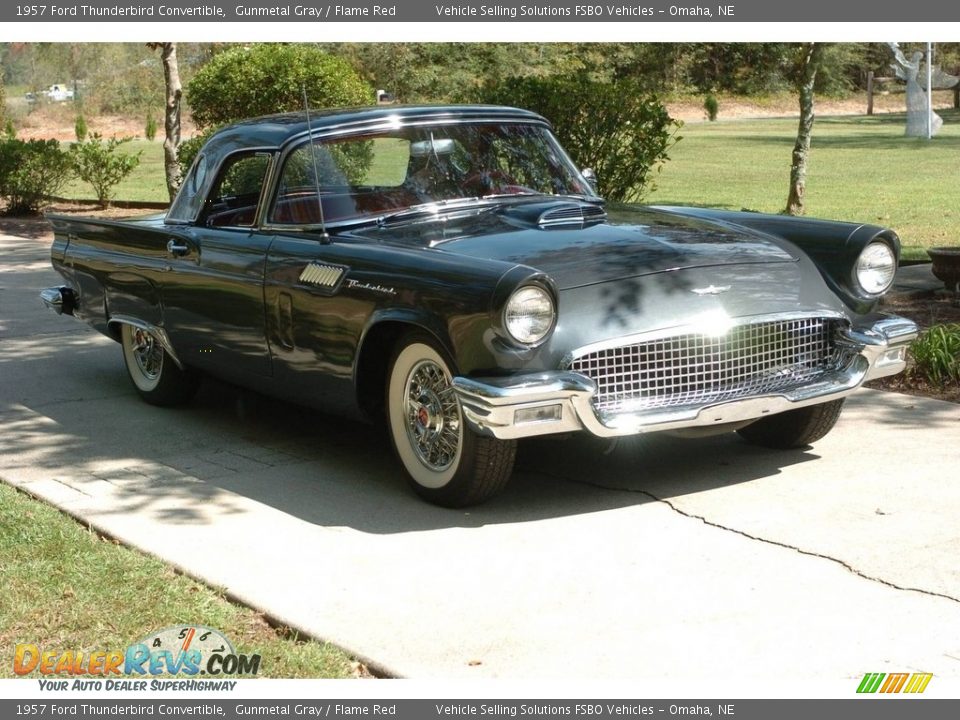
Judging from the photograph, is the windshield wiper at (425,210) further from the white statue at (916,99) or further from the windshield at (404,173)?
the white statue at (916,99)

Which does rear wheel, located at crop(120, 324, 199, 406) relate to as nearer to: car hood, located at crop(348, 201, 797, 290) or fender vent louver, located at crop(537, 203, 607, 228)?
car hood, located at crop(348, 201, 797, 290)

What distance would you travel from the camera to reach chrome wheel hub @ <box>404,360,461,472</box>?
554cm

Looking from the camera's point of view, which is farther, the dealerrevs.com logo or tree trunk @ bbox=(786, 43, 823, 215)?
tree trunk @ bbox=(786, 43, 823, 215)

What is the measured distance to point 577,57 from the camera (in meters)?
49.2

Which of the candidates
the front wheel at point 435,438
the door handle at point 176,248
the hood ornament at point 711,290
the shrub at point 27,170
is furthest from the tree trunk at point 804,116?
the shrub at point 27,170

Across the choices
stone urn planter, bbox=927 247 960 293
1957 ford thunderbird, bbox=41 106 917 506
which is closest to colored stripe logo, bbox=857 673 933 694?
1957 ford thunderbird, bbox=41 106 917 506

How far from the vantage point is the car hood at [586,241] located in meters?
5.56

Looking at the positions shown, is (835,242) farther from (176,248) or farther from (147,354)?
(147,354)

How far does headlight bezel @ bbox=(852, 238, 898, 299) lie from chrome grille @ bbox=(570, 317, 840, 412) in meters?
0.34

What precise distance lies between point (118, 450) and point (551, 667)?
3.48 metres

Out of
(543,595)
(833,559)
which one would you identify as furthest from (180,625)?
(833,559)

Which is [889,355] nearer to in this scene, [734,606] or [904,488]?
[904,488]

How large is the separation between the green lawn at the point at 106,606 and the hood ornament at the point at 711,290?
2208mm

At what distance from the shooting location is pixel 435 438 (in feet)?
18.5
